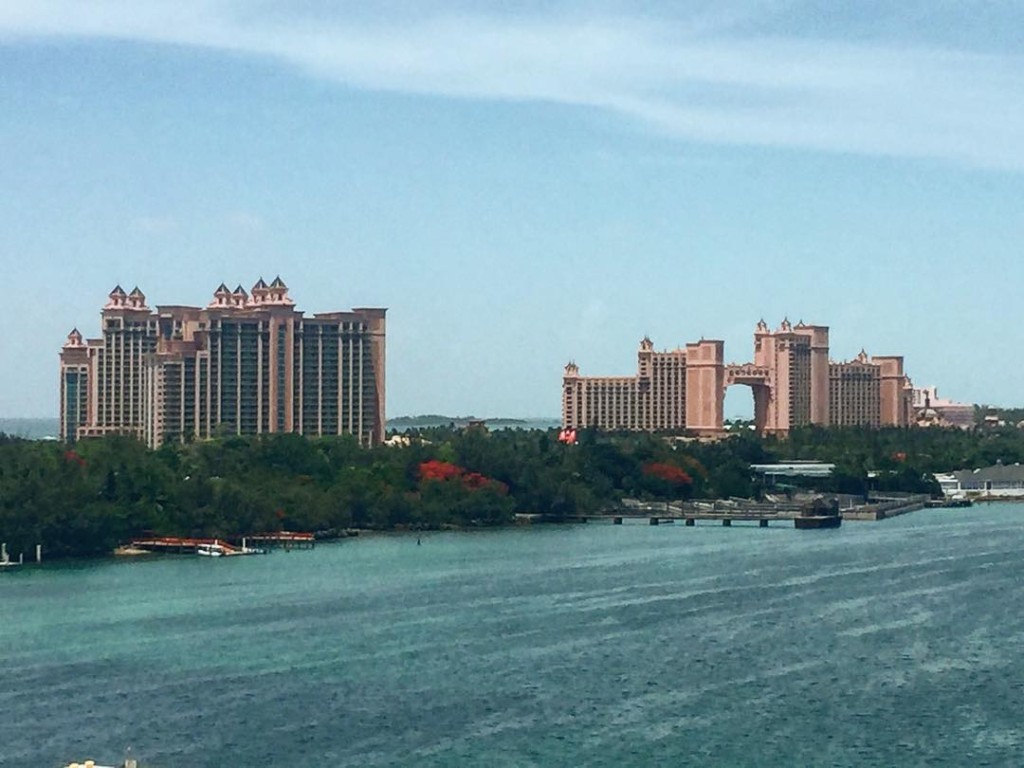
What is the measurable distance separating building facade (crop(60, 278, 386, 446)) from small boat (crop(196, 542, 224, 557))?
70.3 ft

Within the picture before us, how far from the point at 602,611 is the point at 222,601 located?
5.36 m

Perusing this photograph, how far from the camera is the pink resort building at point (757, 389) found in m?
81.7

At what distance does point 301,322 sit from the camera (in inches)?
2349

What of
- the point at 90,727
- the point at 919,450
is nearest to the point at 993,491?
the point at 919,450

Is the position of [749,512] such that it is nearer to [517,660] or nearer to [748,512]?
[748,512]

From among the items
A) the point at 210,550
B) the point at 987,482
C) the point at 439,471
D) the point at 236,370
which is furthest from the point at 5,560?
the point at 987,482

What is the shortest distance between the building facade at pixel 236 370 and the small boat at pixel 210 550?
2142 centimetres

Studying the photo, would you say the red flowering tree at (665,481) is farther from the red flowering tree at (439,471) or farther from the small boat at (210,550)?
the small boat at (210,550)

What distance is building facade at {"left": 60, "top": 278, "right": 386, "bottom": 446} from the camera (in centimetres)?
5853

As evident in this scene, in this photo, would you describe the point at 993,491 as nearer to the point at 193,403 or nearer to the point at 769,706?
the point at 193,403

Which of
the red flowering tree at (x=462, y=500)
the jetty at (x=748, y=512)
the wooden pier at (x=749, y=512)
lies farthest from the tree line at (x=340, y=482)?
the wooden pier at (x=749, y=512)

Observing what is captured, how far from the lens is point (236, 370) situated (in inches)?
2322

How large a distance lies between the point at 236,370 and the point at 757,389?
33670mm

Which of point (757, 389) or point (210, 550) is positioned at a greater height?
point (757, 389)
